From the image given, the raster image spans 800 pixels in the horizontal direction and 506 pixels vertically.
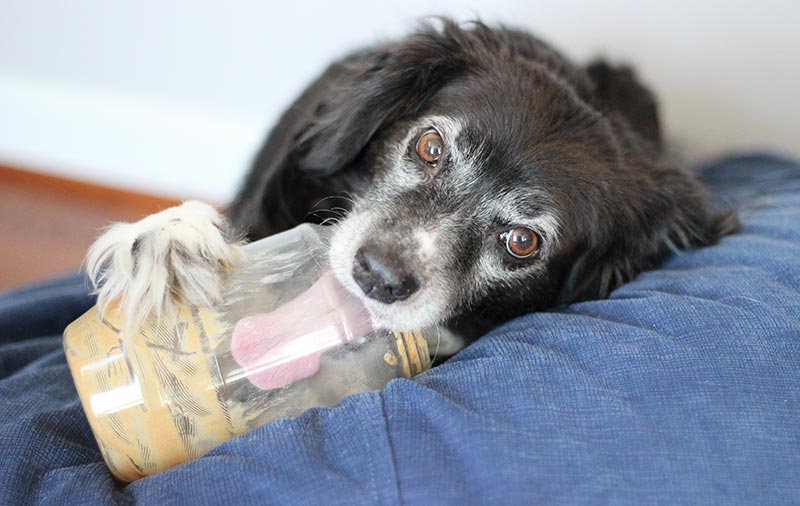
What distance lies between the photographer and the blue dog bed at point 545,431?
1.20 metres

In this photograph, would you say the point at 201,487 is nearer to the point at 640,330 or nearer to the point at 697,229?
the point at 640,330

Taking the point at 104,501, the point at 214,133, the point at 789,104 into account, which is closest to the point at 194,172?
the point at 214,133

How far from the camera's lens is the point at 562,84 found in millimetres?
1833

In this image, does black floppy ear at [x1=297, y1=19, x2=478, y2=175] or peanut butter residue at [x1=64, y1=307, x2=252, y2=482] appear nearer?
peanut butter residue at [x1=64, y1=307, x2=252, y2=482]

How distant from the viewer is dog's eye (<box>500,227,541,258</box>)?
5.64 feet

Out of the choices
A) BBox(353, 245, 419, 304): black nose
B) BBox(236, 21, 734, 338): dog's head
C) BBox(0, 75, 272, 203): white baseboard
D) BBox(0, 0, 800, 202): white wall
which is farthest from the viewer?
BBox(0, 75, 272, 203): white baseboard

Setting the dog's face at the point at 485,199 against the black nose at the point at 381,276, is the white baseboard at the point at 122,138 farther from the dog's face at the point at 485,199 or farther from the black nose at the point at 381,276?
the black nose at the point at 381,276

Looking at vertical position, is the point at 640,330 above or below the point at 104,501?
above

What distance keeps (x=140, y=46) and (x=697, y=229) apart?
230 cm

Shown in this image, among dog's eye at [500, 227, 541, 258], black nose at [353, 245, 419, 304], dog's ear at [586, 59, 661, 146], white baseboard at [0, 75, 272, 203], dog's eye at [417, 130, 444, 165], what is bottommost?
white baseboard at [0, 75, 272, 203]

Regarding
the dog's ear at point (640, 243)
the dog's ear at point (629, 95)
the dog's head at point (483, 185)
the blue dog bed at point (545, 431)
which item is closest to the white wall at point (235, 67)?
the dog's ear at point (629, 95)

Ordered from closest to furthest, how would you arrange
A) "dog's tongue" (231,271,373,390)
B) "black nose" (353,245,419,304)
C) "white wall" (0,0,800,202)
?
"dog's tongue" (231,271,373,390), "black nose" (353,245,419,304), "white wall" (0,0,800,202)

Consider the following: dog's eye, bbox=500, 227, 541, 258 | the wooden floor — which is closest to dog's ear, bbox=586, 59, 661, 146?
dog's eye, bbox=500, 227, 541, 258

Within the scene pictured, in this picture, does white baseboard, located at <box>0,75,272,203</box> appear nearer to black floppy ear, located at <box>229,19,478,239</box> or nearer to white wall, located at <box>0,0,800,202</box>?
white wall, located at <box>0,0,800,202</box>
